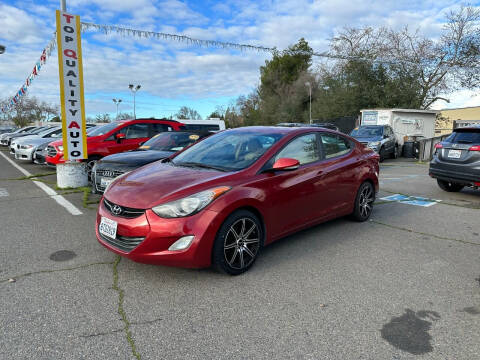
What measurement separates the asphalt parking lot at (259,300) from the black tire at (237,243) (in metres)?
0.14

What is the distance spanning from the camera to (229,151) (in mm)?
4301

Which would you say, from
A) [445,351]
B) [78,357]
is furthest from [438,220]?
[78,357]

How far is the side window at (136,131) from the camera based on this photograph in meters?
10.0

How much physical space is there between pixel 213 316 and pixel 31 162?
13743 mm

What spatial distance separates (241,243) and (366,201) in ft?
9.30

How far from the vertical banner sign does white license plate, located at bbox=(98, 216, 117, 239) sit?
5002mm

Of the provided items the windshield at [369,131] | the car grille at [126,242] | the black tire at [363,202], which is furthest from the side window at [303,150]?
the windshield at [369,131]

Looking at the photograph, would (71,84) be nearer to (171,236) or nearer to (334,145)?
(334,145)

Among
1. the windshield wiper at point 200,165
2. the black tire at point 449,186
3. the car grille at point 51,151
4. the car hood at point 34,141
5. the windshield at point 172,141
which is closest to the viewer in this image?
the windshield wiper at point 200,165

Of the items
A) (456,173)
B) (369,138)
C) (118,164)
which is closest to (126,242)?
(118,164)

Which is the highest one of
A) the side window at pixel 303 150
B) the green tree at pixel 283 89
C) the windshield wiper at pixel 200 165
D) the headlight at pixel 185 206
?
the green tree at pixel 283 89

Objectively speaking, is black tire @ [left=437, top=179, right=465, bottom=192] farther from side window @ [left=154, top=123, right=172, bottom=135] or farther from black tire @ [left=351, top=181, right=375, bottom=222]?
side window @ [left=154, top=123, right=172, bottom=135]

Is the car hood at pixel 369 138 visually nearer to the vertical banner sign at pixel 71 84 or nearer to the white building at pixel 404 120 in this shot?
the white building at pixel 404 120

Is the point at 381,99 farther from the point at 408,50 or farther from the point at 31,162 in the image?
the point at 31,162
